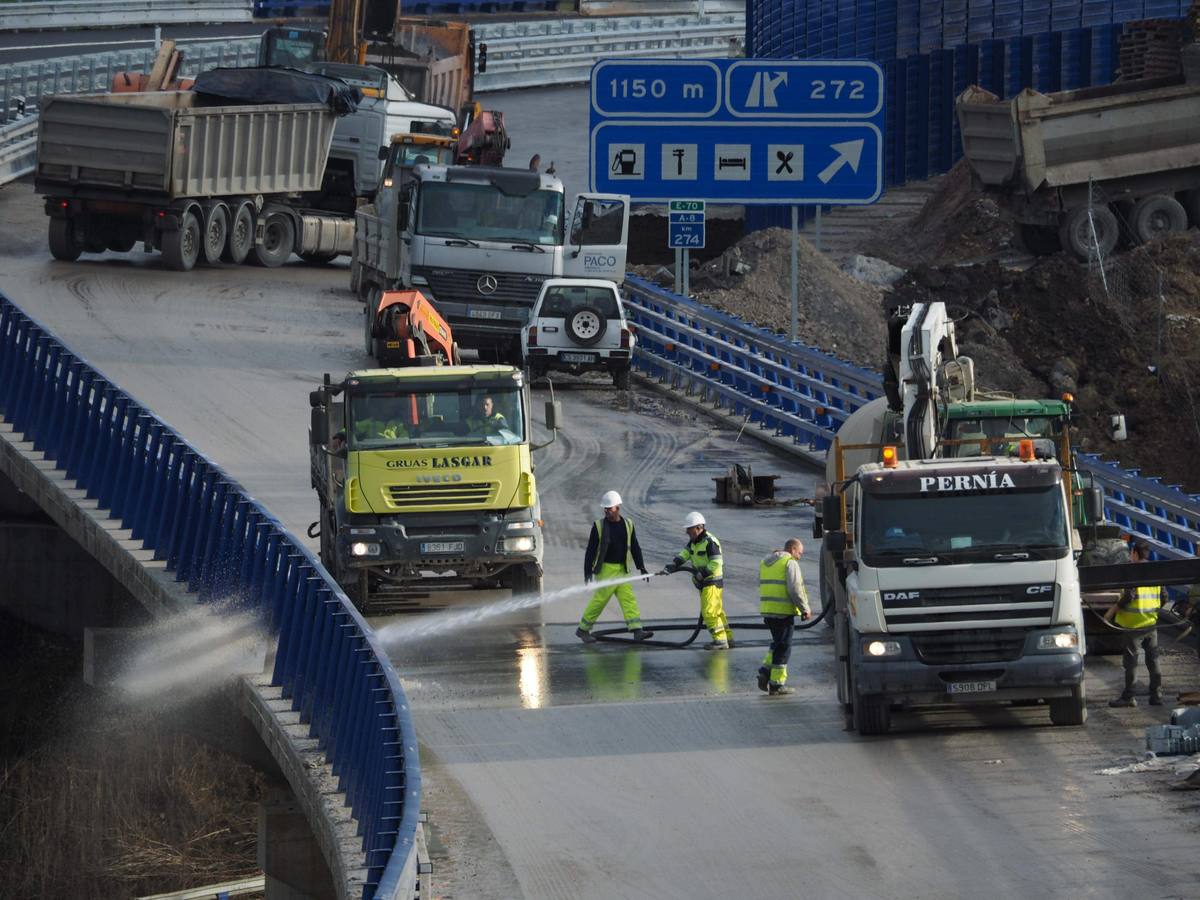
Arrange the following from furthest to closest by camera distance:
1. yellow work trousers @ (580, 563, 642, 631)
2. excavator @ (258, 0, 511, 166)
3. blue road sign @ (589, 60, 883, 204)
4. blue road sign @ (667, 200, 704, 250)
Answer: excavator @ (258, 0, 511, 166), blue road sign @ (667, 200, 704, 250), blue road sign @ (589, 60, 883, 204), yellow work trousers @ (580, 563, 642, 631)

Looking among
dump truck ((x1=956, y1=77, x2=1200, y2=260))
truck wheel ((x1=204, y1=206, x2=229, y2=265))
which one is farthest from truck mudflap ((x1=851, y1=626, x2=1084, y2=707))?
truck wheel ((x1=204, y1=206, x2=229, y2=265))

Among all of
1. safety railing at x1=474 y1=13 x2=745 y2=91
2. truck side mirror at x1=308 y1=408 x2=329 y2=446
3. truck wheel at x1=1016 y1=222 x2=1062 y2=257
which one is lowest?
truck side mirror at x1=308 y1=408 x2=329 y2=446

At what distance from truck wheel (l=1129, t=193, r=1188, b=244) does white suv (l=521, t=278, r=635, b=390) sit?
1105 cm

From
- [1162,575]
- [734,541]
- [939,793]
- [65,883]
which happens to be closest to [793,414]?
[734,541]

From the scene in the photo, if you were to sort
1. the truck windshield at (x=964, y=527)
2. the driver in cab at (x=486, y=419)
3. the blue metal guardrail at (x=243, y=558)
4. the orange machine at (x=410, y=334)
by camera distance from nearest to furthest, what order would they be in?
the blue metal guardrail at (x=243, y=558)
the truck windshield at (x=964, y=527)
the driver in cab at (x=486, y=419)
the orange machine at (x=410, y=334)

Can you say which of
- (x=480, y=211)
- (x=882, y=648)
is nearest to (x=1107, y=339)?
(x=480, y=211)

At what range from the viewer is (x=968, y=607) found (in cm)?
1570

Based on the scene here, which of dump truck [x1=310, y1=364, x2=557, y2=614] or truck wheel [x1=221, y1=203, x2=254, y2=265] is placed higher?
truck wheel [x1=221, y1=203, x2=254, y2=265]

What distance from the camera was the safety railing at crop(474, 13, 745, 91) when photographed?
63.8 m

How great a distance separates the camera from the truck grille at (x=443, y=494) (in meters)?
20.0

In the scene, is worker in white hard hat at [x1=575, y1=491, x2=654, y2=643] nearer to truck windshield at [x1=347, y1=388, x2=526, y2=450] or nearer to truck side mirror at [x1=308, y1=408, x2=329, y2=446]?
truck windshield at [x1=347, y1=388, x2=526, y2=450]

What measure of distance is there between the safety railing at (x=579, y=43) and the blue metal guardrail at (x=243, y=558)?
41.9 meters

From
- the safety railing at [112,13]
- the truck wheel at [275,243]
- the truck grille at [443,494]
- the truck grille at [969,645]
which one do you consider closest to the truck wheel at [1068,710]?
the truck grille at [969,645]

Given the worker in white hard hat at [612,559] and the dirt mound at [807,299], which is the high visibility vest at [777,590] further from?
the dirt mound at [807,299]
